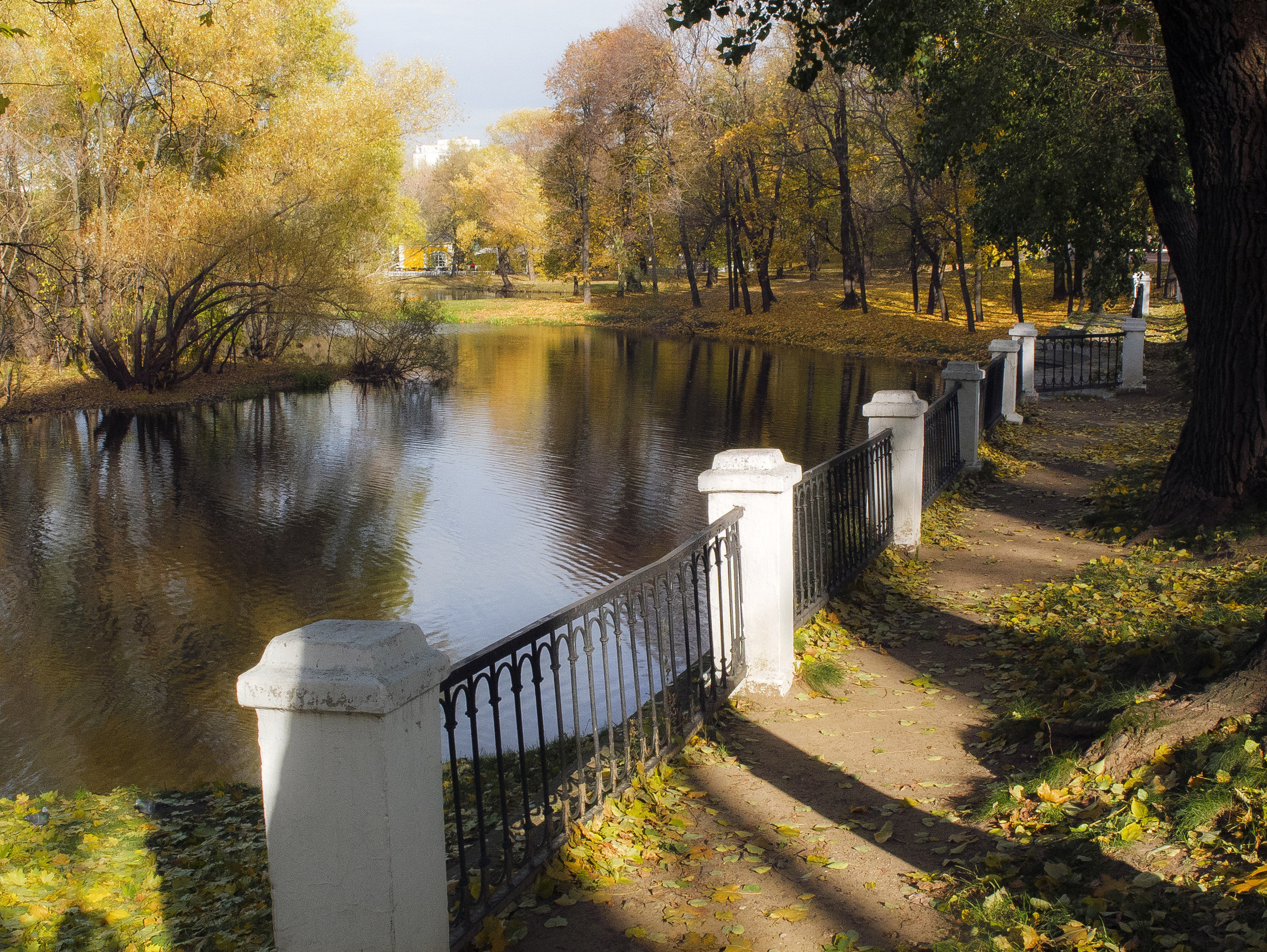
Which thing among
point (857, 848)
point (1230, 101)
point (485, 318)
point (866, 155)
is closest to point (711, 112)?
point (866, 155)

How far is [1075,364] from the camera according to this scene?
78.0ft

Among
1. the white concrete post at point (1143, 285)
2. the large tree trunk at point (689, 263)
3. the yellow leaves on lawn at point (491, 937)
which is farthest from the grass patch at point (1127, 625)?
the large tree trunk at point (689, 263)

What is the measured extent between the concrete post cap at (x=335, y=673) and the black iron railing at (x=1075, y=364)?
61.9 ft

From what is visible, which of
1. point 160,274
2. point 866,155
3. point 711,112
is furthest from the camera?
point 711,112

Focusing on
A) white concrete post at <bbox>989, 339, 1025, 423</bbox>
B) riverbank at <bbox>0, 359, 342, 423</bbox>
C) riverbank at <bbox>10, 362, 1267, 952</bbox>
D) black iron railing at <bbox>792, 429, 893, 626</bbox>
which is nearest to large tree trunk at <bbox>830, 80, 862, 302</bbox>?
riverbank at <bbox>0, 359, 342, 423</bbox>

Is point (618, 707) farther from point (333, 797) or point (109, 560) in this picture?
A: point (109, 560)

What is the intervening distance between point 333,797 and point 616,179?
55.1 metres

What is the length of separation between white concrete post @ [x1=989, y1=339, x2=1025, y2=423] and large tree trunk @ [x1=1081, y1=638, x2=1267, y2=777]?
42.5 ft

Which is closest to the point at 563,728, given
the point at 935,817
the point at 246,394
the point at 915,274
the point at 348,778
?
the point at 935,817

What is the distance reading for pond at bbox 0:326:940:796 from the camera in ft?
28.2

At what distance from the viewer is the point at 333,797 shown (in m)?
2.99

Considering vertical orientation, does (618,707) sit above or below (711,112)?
below

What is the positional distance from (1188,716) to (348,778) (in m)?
3.44

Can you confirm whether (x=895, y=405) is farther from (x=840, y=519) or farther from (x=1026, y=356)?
(x=1026, y=356)
